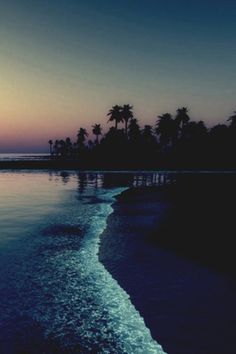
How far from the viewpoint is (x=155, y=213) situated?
21328 mm

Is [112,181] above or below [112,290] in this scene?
above

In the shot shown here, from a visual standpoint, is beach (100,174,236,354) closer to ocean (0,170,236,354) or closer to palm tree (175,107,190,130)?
ocean (0,170,236,354)

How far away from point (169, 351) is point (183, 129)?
4430 inches

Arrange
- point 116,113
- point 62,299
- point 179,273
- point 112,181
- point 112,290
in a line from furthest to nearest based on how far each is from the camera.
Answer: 1. point 116,113
2. point 112,181
3. point 179,273
4. point 112,290
5. point 62,299

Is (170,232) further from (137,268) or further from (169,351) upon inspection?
(169,351)

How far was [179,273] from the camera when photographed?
1030 centimetres

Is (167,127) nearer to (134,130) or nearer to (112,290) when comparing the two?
(134,130)

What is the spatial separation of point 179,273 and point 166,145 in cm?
11917

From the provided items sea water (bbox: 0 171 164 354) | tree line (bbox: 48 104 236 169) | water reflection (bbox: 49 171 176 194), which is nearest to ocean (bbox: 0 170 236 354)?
sea water (bbox: 0 171 164 354)

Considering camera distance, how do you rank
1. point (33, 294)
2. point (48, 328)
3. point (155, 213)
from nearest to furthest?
point (48, 328) < point (33, 294) < point (155, 213)

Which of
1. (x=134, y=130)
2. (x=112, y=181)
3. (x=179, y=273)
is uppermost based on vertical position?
(x=134, y=130)

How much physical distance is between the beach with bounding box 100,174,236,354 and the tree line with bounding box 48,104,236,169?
2939 inches

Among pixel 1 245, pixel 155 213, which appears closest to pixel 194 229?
pixel 155 213

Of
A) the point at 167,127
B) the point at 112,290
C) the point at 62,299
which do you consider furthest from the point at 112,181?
the point at 167,127
